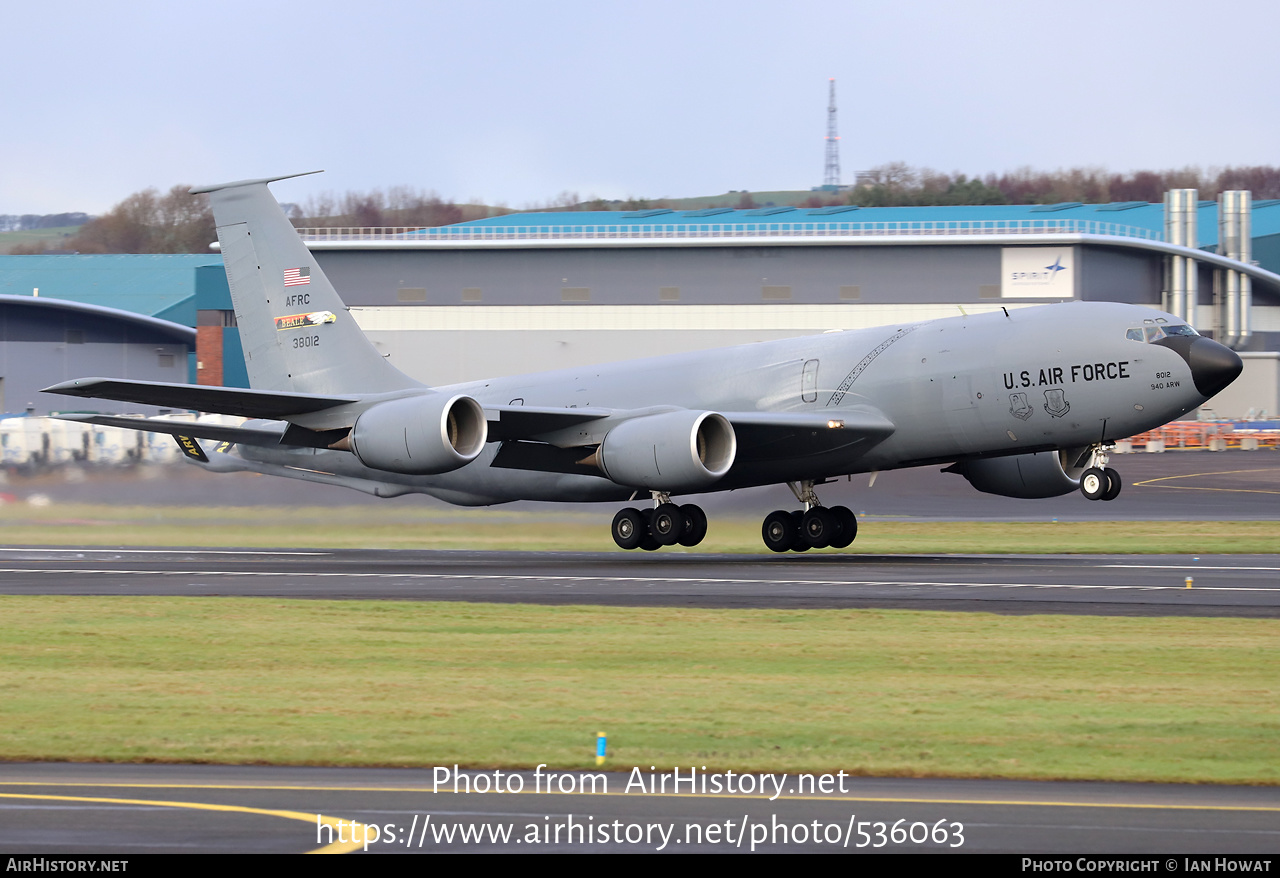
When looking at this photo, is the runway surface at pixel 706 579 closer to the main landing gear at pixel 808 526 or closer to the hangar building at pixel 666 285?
the main landing gear at pixel 808 526

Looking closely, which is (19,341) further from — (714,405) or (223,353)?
(714,405)

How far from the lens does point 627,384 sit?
31.1m

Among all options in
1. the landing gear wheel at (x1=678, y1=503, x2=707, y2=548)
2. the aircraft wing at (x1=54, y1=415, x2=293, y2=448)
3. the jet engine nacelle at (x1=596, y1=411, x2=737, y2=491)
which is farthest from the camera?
the aircraft wing at (x1=54, y1=415, x2=293, y2=448)

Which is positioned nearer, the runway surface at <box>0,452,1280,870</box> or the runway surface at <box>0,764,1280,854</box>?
the runway surface at <box>0,764,1280,854</box>

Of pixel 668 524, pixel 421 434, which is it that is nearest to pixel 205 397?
pixel 421 434

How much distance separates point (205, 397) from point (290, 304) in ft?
22.2

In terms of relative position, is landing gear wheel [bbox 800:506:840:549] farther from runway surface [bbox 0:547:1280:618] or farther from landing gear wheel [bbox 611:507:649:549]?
landing gear wheel [bbox 611:507:649:549]

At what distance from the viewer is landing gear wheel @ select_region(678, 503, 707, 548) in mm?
28594

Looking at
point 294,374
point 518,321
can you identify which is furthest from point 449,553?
point 518,321

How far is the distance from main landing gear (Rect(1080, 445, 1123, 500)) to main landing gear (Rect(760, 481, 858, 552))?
5709 millimetres

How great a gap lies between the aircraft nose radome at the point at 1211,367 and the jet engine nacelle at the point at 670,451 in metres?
8.14

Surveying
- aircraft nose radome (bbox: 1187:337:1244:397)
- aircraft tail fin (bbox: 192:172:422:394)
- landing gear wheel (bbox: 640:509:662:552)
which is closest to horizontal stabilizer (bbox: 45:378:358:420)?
aircraft tail fin (bbox: 192:172:422:394)

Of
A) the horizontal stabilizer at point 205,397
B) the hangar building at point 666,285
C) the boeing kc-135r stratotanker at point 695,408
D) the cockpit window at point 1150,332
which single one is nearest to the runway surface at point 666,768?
the boeing kc-135r stratotanker at point 695,408

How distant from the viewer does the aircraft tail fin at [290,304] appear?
32375 mm
